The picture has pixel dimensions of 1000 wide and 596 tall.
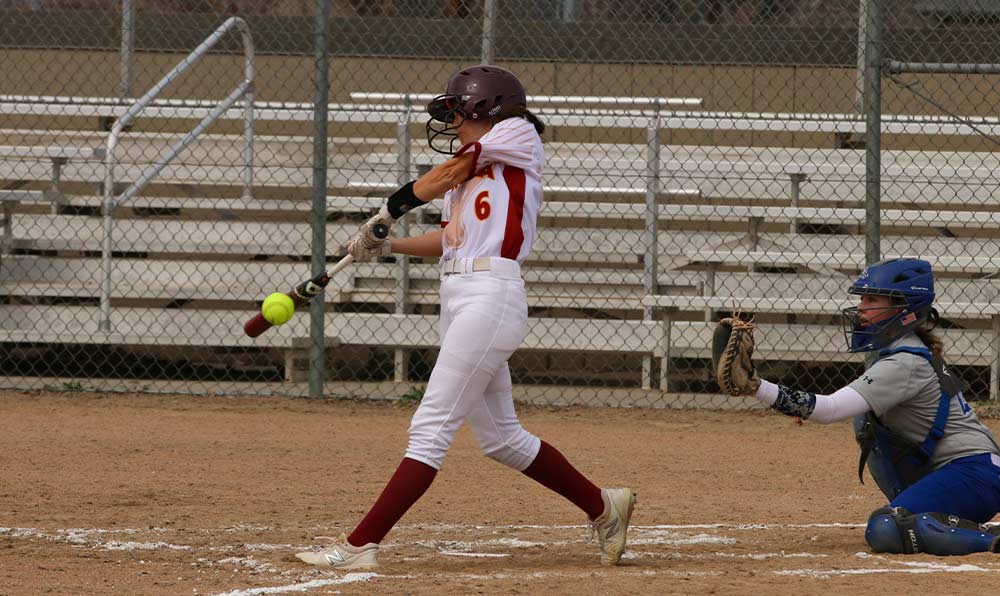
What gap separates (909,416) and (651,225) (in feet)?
17.2

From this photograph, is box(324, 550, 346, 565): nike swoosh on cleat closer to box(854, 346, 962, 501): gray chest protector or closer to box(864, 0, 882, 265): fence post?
box(854, 346, 962, 501): gray chest protector

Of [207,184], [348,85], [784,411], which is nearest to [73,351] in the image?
[207,184]

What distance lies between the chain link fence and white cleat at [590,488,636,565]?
425 cm

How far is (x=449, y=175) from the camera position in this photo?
4.20 m

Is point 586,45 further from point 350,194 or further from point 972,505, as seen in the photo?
point 972,505

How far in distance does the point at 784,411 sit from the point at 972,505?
78 cm

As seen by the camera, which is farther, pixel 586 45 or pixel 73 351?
pixel 586 45

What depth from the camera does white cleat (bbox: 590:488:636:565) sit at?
4.39 metres

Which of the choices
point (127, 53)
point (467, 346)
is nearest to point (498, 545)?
point (467, 346)

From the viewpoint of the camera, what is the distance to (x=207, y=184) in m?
11.2

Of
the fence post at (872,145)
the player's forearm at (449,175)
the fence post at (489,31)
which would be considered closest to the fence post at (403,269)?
the fence post at (489,31)

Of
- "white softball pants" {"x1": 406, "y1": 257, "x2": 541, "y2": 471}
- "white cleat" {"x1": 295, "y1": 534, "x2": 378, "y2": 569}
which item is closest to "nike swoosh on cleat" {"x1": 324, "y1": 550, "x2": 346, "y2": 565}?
"white cleat" {"x1": 295, "y1": 534, "x2": 378, "y2": 569}

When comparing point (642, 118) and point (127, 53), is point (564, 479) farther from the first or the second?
point (127, 53)

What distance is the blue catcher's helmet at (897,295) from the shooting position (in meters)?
4.61
